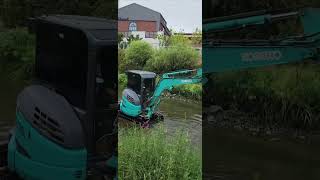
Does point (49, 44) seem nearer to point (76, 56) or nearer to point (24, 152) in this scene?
point (76, 56)

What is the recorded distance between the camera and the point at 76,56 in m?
2.10

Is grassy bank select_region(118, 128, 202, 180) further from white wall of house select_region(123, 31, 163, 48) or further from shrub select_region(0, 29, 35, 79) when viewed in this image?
shrub select_region(0, 29, 35, 79)

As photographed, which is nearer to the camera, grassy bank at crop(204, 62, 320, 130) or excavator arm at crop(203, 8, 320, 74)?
excavator arm at crop(203, 8, 320, 74)

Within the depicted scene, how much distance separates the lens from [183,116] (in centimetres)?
204

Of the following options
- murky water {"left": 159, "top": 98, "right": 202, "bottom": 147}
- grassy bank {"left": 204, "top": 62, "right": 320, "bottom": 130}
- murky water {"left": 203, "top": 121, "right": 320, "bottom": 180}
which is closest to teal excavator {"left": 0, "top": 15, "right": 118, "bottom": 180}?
murky water {"left": 159, "top": 98, "right": 202, "bottom": 147}

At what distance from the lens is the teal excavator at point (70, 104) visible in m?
2.06

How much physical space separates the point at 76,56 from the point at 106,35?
183mm

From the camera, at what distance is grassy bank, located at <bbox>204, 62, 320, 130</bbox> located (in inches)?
101

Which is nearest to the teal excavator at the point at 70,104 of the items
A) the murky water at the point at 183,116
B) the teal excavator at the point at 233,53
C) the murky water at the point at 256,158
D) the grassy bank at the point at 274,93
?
the teal excavator at the point at 233,53

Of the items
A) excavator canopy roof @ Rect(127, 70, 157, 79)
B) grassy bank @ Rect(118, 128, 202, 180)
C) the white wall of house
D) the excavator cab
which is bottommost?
grassy bank @ Rect(118, 128, 202, 180)

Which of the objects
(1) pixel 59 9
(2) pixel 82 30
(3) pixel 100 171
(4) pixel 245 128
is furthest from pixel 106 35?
(4) pixel 245 128

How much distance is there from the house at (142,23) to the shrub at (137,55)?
33 millimetres

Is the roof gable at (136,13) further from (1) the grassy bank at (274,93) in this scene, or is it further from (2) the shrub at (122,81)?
(1) the grassy bank at (274,93)

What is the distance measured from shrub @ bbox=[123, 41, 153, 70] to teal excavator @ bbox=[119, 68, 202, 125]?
0.03 meters
